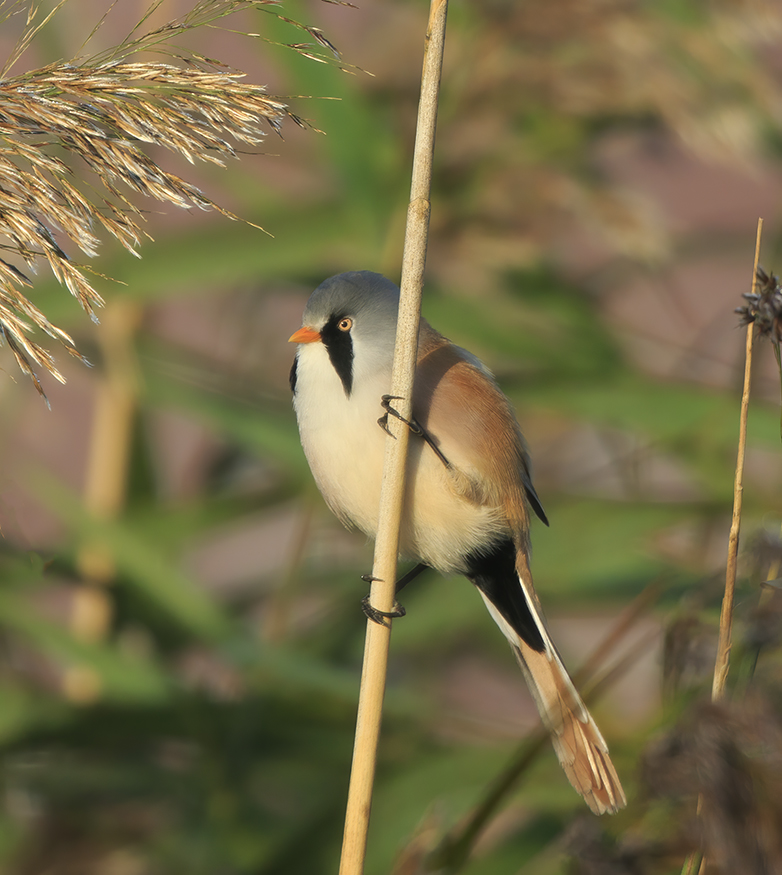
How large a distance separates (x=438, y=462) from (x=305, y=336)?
31 centimetres

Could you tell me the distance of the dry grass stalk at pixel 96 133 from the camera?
Answer: 1.00m

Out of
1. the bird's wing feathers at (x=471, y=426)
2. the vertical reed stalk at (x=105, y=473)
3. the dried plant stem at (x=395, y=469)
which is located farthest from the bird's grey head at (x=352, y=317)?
the vertical reed stalk at (x=105, y=473)

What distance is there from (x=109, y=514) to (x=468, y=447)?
1491 millimetres

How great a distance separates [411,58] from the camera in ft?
8.91

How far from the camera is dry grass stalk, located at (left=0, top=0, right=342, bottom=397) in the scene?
3.28 feet

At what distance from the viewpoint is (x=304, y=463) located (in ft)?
8.04

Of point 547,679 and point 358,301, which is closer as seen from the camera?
point 358,301

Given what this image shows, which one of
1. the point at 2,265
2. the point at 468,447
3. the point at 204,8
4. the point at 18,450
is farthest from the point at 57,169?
the point at 18,450

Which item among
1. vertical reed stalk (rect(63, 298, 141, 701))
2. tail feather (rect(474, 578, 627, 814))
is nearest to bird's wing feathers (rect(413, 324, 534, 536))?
tail feather (rect(474, 578, 627, 814))

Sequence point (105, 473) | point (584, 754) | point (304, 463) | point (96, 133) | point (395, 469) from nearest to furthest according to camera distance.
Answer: point (96, 133) → point (395, 469) → point (584, 754) → point (304, 463) → point (105, 473)

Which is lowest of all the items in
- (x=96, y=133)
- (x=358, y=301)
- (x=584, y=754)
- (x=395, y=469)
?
(x=584, y=754)

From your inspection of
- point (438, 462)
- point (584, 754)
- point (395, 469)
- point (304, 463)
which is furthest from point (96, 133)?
point (304, 463)

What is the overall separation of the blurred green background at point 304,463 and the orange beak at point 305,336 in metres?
0.89

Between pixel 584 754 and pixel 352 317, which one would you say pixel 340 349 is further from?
pixel 584 754
